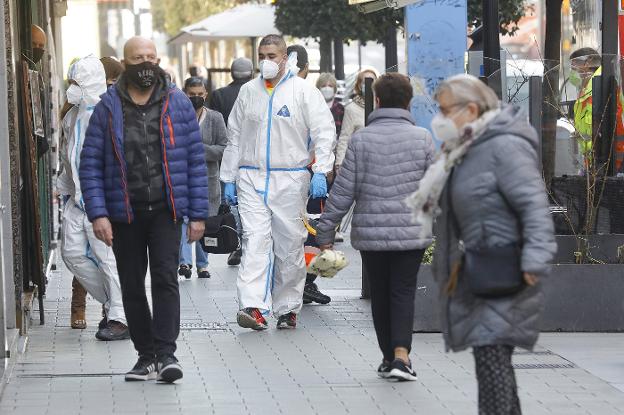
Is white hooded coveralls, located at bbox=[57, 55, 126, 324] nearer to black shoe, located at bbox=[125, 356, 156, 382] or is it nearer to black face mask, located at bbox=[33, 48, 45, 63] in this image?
black shoe, located at bbox=[125, 356, 156, 382]

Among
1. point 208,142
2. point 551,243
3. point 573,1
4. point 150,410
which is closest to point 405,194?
point 150,410

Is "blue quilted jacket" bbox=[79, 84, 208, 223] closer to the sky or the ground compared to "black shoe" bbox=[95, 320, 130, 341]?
closer to the sky

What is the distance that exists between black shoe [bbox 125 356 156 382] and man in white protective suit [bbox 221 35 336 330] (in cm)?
198

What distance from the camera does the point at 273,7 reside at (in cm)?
2995

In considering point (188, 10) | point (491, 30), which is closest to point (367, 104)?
point (491, 30)

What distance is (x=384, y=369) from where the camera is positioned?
8500 mm

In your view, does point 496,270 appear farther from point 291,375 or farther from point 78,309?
point 78,309

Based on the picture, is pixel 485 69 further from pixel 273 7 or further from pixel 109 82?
pixel 273 7

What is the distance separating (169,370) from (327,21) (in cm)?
1797

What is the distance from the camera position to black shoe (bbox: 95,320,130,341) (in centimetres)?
1001

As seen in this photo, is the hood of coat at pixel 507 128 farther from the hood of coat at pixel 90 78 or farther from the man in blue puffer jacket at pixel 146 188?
the hood of coat at pixel 90 78

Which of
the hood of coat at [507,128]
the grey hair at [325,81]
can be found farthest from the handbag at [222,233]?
the grey hair at [325,81]

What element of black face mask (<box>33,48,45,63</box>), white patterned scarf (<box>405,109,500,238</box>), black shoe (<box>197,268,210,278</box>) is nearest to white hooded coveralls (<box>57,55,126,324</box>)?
black face mask (<box>33,48,45,63</box>)

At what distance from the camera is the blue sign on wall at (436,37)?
13719mm
